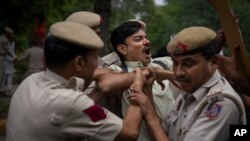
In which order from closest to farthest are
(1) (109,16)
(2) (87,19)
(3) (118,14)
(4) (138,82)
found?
1. (4) (138,82)
2. (2) (87,19)
3. (1) (109,16)
4. (3) (118,14)

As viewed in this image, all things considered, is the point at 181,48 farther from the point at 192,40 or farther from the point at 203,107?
the point at 203,107

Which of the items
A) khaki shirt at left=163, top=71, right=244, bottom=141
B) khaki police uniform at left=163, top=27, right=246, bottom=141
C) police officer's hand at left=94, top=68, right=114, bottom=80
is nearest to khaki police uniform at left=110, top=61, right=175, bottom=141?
police officer's hand at left=94, top=68, right=114, bottom=80

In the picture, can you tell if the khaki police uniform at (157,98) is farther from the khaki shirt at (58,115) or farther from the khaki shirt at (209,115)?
the khaki shirt at (58,115)

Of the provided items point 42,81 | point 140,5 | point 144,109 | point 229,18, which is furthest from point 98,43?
point 140,5

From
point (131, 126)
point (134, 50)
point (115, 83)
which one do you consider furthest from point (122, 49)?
point (131, 126)

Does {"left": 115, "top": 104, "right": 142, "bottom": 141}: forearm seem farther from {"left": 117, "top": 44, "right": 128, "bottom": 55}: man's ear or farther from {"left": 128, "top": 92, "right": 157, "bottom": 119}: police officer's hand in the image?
{"left": 117, "top": 44, "right": 128, "bottom": 55}: man's ear

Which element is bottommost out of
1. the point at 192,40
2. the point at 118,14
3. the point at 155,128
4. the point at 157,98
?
the point at 118,14

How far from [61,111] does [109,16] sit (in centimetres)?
776

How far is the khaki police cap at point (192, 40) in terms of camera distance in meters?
2.95

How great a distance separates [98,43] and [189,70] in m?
0.53

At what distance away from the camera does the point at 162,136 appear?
9.94 feet

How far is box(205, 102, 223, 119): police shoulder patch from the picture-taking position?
2.79m

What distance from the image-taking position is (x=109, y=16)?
33.8 feet

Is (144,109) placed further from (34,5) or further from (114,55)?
(34,5)
